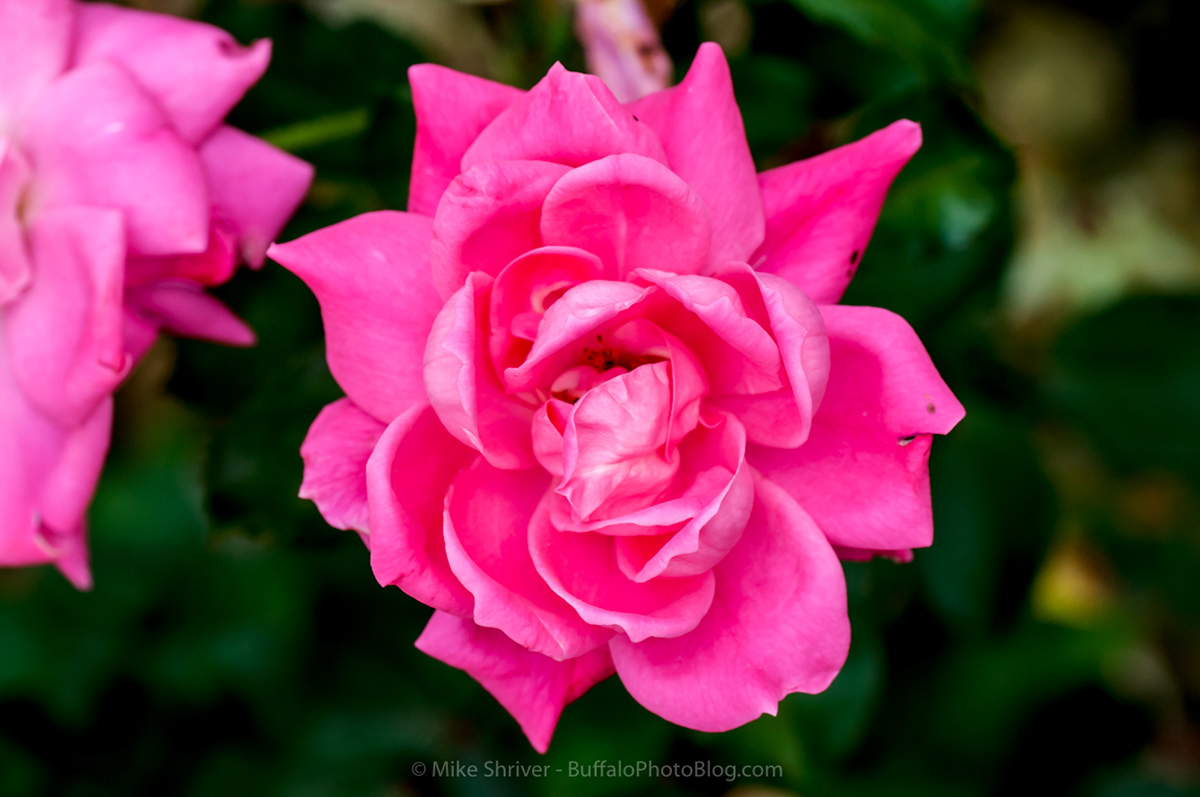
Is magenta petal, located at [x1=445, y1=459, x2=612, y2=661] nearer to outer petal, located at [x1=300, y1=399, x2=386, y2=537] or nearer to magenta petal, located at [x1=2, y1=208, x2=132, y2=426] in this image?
outer petal, located at [x1=300, y1=399, x2=386, y2=537]

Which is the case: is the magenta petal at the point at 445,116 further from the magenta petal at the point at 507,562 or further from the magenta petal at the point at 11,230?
the magenta petal at the point at 11,230

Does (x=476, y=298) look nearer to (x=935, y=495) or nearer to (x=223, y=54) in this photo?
(x=223, y=54)

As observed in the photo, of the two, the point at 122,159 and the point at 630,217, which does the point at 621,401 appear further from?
the point at 122,159

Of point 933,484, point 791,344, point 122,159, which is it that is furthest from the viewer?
point 933,484

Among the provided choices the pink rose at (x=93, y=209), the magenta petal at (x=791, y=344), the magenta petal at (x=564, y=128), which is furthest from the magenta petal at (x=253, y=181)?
the magenta petal at (x=791, y=344)

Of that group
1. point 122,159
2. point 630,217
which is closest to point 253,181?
Answer: point 122,159

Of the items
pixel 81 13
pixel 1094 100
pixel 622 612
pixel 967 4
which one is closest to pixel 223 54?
pixel 81 13

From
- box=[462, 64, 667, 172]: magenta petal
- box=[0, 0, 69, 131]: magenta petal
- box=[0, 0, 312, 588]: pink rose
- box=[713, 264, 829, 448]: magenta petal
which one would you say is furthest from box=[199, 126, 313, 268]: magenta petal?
box=[713, 264, 829, 448]: magenta petal
